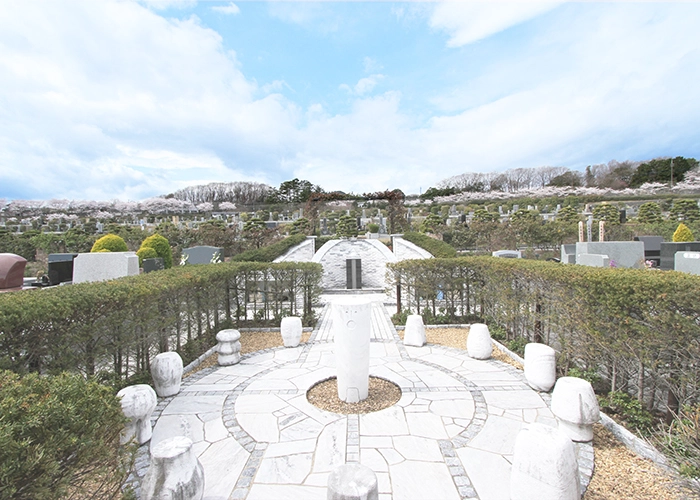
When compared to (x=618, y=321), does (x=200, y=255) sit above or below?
above

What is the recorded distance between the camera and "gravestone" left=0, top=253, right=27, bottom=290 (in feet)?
30.4

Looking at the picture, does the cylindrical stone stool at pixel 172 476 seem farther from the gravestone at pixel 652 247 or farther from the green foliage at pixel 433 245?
the gravestone at pixel 652 247

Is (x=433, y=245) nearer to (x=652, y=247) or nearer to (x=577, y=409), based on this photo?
(x=652, y=247)

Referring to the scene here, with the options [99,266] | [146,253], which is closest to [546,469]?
[99,266]

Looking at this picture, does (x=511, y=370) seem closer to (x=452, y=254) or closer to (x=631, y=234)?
(x=452, y=254)

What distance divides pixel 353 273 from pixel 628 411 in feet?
35.1

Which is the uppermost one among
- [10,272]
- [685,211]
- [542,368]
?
[685,211]

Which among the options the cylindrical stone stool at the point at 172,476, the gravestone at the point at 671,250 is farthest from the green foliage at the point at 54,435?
the gravestone at the point at 671,250

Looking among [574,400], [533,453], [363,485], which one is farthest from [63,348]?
[574,400]

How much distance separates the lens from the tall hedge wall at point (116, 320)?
300cm

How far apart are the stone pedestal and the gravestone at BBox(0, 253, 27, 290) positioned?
1034cm

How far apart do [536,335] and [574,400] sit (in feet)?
8.06

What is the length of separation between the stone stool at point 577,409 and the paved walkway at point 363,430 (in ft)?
0.47

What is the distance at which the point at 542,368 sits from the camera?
4.44 meters
